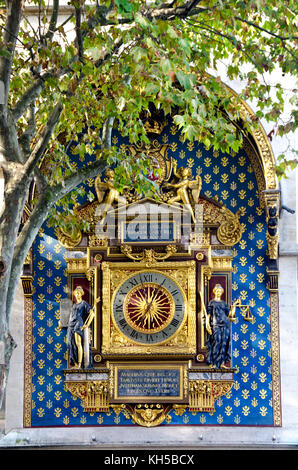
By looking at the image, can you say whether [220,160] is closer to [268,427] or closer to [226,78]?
[226,78]

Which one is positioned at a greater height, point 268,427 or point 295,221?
point 295,221

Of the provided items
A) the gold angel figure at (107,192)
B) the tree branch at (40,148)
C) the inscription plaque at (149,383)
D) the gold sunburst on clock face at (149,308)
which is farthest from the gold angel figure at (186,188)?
the tree branch at (40,148)

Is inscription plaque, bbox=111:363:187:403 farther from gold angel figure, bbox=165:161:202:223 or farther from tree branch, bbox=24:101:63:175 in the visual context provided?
tree branch, bbox=24:101:63:175

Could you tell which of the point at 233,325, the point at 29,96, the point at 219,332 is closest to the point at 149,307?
the point at 219,332

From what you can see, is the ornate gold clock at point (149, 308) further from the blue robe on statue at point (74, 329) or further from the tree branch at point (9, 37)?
the tree branch at point (9, 37)

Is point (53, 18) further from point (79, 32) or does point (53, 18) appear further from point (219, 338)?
point (219, 338)

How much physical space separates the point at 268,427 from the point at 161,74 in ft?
18.2

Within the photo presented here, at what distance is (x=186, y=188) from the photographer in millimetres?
14352

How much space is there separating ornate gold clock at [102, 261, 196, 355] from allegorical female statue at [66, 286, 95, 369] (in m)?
0.23

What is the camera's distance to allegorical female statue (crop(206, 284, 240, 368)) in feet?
45.8

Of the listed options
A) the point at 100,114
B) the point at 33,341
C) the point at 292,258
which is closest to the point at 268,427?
the point at 292,258

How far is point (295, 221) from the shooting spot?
14203mm

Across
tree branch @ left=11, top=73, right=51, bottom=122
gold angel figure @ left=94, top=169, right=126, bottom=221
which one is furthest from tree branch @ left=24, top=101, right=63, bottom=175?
gold angel figure @ left=94, top=169, right=126, bottom=221
